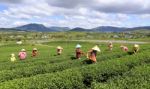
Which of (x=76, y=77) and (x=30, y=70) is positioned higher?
(x=76, y=77)

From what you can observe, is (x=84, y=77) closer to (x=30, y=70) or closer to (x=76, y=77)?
(x=76, y=77)


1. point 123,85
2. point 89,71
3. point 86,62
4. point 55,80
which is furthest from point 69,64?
point 123,85

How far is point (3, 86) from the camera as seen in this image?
51.0 ft

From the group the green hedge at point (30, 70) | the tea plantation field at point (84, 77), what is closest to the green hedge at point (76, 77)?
the tea plantation field at point (84, 77)

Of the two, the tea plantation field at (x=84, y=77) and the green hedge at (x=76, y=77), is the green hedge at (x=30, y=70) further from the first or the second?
the green hedge at (x=76, y=77)

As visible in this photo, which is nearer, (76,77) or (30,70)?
(76,77)

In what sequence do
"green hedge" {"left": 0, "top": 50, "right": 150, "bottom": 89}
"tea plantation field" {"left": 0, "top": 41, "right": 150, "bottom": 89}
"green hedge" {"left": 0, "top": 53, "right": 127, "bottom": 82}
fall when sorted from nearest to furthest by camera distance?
"tea plantation field" {"left": 0, "top": 41, "right": 150, "bottom": 89} < "green hedge" {"left": 0, "top": 50, "right": 150, "bottom": 89} < "green hedge" {"left": 0, "top": 53, "right": 127, "bottom": 82}

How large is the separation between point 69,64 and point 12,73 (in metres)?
6.35

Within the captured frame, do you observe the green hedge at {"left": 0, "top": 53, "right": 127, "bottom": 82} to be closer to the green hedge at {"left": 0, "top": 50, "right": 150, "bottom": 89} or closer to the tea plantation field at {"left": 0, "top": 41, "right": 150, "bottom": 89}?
the tea plantation field at {"left": 0, "top": 41, "right": 150, "bottom": 89}

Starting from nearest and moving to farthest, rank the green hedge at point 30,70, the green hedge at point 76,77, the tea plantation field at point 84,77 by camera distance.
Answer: the tea plantation field at point 84,77 → the green hedge at point 76,77 → the green hedge at point 30,70

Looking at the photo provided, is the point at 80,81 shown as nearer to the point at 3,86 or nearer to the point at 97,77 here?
the point at 97,77

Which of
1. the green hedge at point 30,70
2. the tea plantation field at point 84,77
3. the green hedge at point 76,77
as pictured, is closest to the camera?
the tea plantation field at point 84,77

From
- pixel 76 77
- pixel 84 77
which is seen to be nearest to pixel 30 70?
pixel 84 77

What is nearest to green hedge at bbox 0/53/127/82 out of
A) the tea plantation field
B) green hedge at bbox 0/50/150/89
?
the tea plantation field
